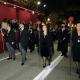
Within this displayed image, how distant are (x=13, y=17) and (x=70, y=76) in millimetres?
15080

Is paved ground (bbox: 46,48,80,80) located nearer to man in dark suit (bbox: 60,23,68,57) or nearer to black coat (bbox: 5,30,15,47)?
black coat (bbox: 5,30,15,47)

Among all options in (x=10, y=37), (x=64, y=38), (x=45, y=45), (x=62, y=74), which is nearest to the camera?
(x=62, y=74)

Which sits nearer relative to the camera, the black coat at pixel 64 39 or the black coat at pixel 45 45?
the black coat at pixel 45 45

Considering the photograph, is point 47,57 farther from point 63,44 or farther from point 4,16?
point 4,16

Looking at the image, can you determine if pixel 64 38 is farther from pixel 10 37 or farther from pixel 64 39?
pixel 10 37

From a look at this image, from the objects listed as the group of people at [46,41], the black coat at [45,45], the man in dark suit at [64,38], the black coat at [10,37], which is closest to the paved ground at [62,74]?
the group of people at [46,41]

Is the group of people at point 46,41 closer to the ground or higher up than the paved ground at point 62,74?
higher up

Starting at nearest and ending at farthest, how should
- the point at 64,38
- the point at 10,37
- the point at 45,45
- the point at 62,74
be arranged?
the point at 62,74
the point at 45,45
the point at 10,37
the point at 64,38

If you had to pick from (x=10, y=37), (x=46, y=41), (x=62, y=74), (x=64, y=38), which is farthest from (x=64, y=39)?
(x=62, y=74)

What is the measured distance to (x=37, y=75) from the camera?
1107cm

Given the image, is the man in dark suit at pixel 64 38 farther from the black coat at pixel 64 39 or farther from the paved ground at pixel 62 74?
the paved ground at pixel 62 74

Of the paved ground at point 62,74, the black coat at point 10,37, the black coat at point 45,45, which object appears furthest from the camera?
the black coat at point 10,37

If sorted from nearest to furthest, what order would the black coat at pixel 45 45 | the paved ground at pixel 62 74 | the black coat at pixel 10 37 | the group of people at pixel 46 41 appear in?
the paved ground at pixel 62 74 → the group of people at pixel 46 41 → the black coat at pixel 45 45 → the black coat at pixel 10 37

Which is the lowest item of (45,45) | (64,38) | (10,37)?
(45,45)
